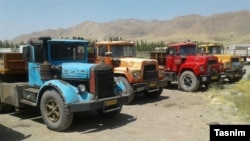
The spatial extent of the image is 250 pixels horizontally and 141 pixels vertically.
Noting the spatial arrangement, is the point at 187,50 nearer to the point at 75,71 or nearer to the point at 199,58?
the point at 199,58

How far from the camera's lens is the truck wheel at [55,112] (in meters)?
7.99

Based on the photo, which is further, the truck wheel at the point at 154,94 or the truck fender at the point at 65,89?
the truck wheel at the point at 154,94

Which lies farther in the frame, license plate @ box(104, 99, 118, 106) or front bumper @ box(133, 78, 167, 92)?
front bumper @ box(133, 78, 167, 92)

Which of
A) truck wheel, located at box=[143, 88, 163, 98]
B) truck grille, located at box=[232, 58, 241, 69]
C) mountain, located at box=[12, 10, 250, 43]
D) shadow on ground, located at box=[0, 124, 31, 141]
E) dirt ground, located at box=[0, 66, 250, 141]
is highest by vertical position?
mountain, located at box=[12, 10, 250, 43]

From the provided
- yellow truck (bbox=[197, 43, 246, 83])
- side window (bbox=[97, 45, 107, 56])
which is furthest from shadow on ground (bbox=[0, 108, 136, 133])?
yellow truck (bbox=[197, 43, 246, 83])

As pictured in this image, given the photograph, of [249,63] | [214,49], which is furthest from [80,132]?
[249,63]

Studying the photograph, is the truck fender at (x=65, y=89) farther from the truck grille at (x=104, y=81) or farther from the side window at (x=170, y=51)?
the side window at (x=170, y=51)

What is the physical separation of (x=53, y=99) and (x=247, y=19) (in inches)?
6066

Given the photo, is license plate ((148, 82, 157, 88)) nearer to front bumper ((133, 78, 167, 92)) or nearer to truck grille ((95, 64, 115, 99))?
front bumper ((133, 78, 167, 92))

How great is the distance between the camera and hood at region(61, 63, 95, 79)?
8367 mm

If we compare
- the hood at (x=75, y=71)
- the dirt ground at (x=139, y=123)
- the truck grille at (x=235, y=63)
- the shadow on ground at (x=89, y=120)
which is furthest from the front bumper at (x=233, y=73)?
the hood at (x=75, y=71)

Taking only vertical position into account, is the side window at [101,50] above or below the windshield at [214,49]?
above

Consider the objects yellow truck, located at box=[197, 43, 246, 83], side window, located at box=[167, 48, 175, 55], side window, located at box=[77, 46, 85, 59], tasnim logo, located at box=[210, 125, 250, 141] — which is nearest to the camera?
tasnim logo, located at box=[210, 125, 250, 141]

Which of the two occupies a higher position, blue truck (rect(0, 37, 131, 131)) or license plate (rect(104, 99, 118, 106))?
blue truck (rect(0, 37, 131, 131))
